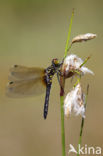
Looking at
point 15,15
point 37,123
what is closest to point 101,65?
point 37,123

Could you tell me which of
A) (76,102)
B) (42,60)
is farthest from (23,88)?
(42,60)

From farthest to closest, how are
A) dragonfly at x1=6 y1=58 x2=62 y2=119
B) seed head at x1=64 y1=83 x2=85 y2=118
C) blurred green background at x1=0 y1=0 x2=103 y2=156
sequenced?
blurred green background at x1=0 y1=0 x2=103 y2=156 < dragonfly at x1=6 y1=58 x2=62 y2=119 < seed head at x1=64 y1=83 x2=85 y2=118

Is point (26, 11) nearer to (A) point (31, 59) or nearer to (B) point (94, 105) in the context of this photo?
(A) point (31, 59)

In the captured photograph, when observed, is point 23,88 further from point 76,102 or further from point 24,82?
point 76,102

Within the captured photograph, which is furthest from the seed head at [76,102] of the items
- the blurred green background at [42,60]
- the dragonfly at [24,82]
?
the blurred green background at [42,60]

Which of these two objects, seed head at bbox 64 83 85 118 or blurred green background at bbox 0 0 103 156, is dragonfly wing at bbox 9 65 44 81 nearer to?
seed head at bbox 64 83 85 118

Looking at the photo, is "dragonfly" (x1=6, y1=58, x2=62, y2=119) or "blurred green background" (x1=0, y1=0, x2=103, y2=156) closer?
"dragonfly" (x1=6, y1=58, x2=62, y2=119)

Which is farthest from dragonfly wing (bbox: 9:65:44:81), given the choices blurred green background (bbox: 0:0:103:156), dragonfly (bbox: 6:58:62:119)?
blurred green background (bbox: 0:0:103:156)
